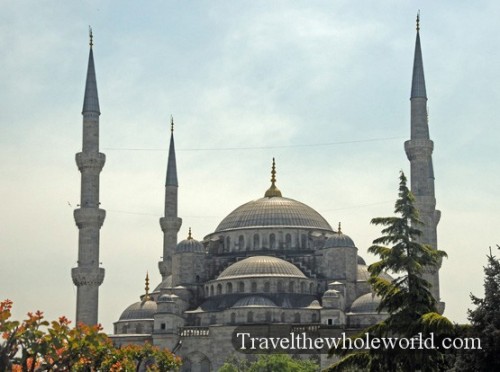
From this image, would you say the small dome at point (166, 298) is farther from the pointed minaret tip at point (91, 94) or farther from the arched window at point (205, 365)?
the pointed minaret tip at point (91, 94)

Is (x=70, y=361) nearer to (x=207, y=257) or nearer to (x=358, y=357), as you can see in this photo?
(x=358, y=357)

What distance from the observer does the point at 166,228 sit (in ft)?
222

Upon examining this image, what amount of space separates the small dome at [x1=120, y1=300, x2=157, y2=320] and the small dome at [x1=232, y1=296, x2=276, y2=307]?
6618 millimetres

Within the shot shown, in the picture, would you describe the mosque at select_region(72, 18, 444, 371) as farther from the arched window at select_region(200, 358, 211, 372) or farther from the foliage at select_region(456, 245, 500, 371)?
the foliage at select_region(456, 245, 500, 371)

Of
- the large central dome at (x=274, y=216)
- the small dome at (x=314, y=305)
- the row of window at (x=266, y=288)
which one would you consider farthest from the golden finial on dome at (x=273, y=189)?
the small dome at (x=314, y=305)

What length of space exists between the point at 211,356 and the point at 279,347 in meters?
4.29

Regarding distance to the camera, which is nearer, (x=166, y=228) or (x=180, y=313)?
(x=180, y=313)

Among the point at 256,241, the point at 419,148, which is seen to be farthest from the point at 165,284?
the point at 419,148

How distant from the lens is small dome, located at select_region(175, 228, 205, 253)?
63375mm

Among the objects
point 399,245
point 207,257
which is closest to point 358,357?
point 399,245

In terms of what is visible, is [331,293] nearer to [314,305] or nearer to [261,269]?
[314,305]

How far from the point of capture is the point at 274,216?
66.4 m

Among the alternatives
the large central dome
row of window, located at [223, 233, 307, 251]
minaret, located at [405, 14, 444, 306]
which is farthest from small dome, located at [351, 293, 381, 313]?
the large central dome

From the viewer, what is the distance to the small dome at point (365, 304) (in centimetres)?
5681
